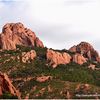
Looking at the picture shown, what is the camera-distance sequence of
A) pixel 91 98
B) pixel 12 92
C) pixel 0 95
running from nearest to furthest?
pixel 0 95, pixel 12 92, pixel 91 98

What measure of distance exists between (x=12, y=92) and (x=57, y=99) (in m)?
74.2

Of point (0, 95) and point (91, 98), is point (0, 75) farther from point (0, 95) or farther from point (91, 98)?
point (91, 98)

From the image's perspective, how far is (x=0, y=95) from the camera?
116562 mm

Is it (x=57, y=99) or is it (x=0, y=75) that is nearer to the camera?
(x=0, y=75)

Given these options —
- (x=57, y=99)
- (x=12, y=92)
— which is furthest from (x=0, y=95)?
(x=57, y=99)

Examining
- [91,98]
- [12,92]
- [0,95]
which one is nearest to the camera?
[0,95]

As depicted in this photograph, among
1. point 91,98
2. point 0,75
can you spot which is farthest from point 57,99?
point 0,75

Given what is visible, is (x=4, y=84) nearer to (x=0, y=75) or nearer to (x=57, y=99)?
(x=0, y=75)

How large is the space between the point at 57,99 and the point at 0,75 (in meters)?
71.8

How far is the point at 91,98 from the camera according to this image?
19712 cm

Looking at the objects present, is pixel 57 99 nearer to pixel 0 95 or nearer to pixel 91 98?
pixel 91 98

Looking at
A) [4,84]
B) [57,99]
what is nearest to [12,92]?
[4,84]

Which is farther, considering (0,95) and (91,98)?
(91,98)

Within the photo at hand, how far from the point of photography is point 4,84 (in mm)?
126875
